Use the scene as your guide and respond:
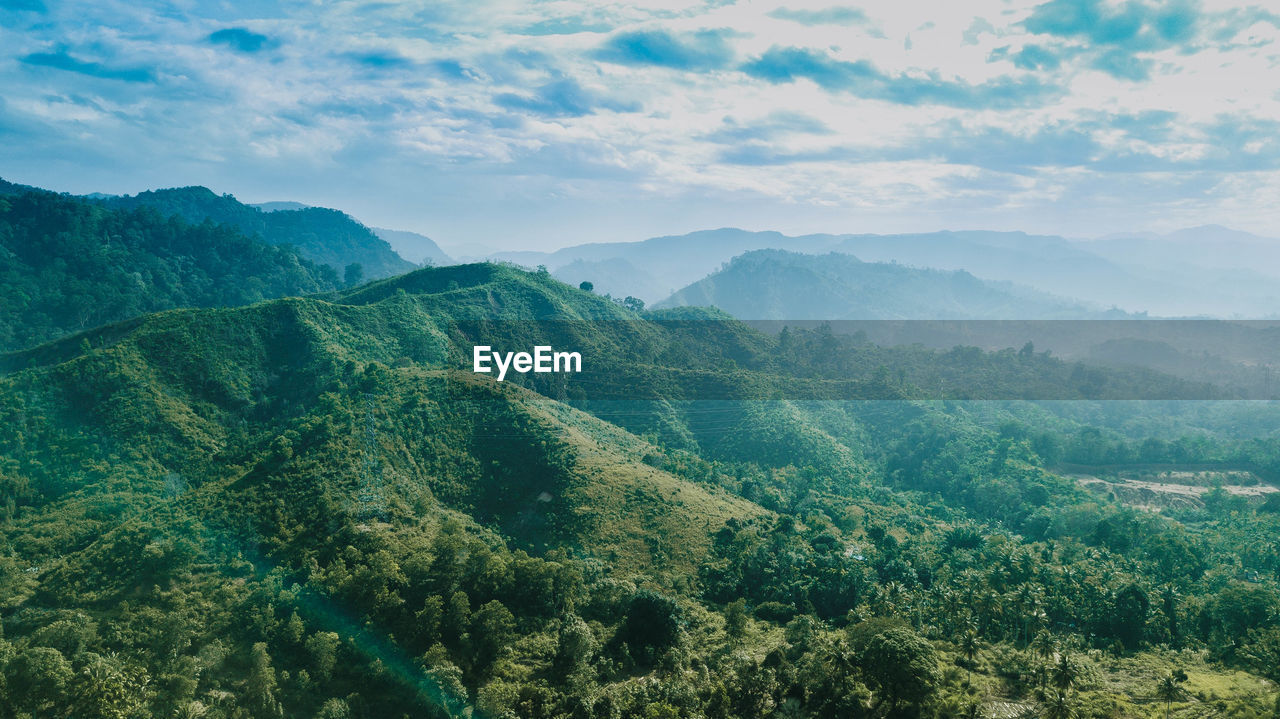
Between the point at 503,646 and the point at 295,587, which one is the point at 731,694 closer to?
the point at 503,646

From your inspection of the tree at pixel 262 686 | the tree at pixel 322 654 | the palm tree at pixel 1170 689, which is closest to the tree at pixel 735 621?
the palm tree at pixel 1170 689

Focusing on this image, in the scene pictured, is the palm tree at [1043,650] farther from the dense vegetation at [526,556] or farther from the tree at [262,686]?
the tree at [262,686]

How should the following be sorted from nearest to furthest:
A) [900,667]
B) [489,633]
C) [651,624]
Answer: [900,667]
[489,633]
[651,624]

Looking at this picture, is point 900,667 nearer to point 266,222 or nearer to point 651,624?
point 651,624

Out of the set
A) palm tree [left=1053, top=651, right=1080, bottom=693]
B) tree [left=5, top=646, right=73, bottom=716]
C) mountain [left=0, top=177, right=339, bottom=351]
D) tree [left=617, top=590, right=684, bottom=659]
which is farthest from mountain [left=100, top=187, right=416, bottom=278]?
palm tree [left=1053, top=651, right=1080, bottom=693]

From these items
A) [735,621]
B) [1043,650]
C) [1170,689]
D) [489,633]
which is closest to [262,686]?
[489,633]

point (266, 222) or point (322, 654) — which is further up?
point (266, 222)
